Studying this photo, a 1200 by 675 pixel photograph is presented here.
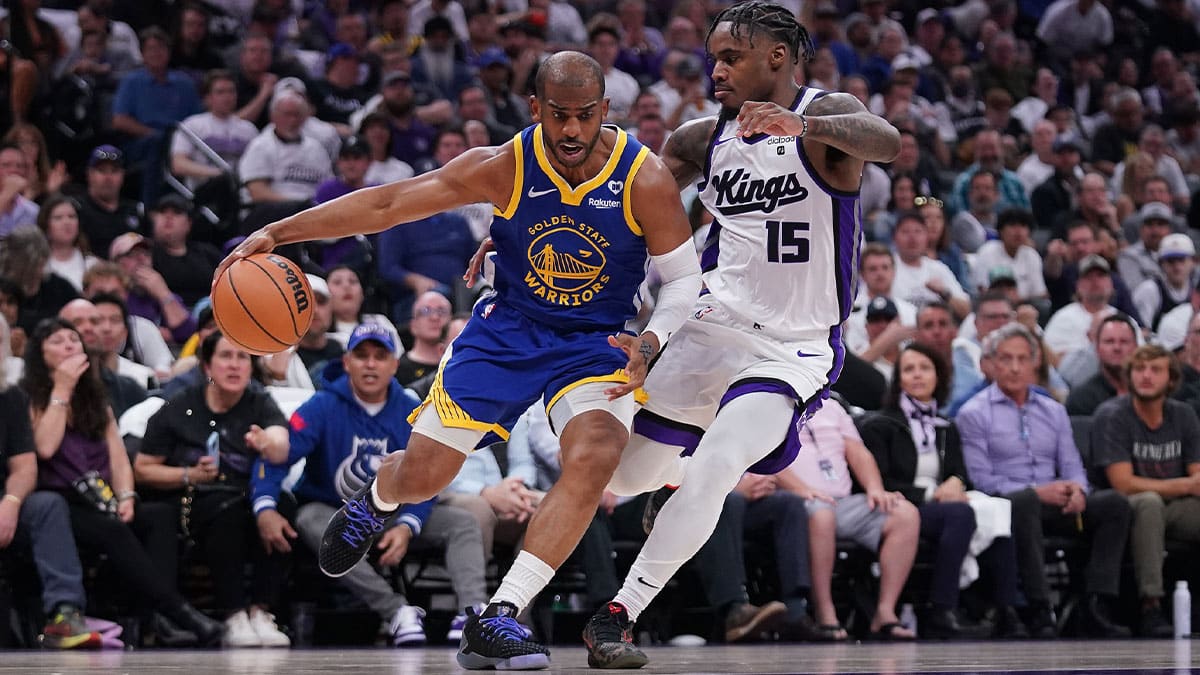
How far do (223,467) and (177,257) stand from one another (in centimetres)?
260

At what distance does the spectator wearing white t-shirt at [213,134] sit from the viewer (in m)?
11.4

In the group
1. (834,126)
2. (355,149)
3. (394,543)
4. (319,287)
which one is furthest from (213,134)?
(834,126)

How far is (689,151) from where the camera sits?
5.46 metres

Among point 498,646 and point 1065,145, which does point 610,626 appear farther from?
point 1065,145

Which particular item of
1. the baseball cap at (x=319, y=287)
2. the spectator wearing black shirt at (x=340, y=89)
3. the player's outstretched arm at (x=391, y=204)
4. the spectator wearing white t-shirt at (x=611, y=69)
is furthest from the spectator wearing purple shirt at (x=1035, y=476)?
the spectator wearing black shirt at (x=340, y=89)

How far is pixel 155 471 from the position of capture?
7781mm

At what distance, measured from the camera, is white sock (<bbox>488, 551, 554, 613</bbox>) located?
4.79 meters

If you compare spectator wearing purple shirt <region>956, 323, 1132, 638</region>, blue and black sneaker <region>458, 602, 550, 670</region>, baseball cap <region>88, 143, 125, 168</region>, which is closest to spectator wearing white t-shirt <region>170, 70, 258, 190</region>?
baseball cap <region>88, 143, 125, 168</region>

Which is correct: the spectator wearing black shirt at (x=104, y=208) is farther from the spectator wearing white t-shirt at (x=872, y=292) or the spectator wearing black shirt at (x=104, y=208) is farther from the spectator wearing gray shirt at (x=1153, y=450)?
the spectator wearing gray shirt at (x=1153, y=450)

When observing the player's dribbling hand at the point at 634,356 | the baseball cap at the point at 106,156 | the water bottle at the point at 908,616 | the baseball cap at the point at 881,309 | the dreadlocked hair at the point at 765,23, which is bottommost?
the water bottle at the point at 908,616

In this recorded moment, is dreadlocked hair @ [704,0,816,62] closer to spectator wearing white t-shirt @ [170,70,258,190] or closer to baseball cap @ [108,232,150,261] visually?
baseball cap @ [108,232,150,261]

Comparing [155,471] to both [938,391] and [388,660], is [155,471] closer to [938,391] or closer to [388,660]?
[388,660]

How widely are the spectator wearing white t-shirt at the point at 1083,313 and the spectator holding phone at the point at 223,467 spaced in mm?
5517

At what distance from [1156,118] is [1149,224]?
447 cm
